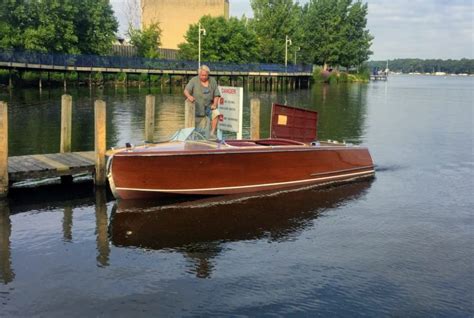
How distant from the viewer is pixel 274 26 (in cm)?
7794

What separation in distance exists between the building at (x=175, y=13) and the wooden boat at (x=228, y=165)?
65126 millimetres

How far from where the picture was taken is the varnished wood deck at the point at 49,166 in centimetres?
1083

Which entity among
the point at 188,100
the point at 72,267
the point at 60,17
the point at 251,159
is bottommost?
the point at 72,267

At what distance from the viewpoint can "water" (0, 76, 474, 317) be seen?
6645 mm

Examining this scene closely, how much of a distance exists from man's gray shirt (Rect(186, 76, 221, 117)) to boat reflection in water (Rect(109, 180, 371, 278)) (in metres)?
2.29

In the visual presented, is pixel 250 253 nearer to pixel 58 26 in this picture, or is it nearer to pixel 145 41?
pixel 58 26

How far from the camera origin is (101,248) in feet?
27.7

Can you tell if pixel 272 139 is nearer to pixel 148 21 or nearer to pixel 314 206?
pixel 314 206

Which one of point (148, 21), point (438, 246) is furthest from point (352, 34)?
point (438, 246)

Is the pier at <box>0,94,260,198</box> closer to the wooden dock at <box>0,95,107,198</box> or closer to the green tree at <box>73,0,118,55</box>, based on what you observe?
the wooden dock at <box>0,95,107,198</box>

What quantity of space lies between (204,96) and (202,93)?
0.08 metres

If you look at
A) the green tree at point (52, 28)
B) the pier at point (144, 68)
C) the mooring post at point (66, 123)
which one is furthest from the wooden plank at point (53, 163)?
the green tree at point (52, 28)

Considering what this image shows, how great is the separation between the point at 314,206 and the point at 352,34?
3486 inches

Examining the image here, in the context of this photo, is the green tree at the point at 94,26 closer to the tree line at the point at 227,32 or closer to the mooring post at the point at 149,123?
the tree line at the point at 227,32
